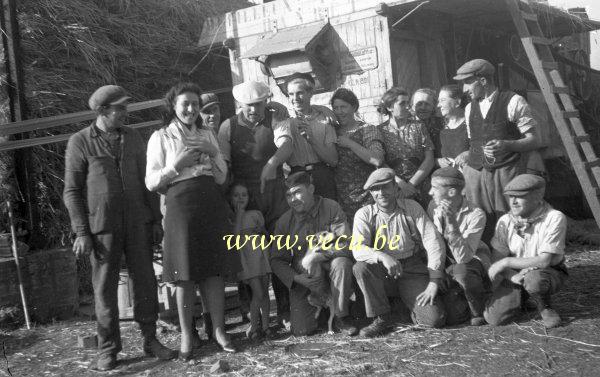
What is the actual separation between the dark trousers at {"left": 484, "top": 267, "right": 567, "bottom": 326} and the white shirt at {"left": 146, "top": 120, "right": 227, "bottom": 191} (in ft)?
7.88

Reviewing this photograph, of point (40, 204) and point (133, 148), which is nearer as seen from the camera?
point (133, 148)

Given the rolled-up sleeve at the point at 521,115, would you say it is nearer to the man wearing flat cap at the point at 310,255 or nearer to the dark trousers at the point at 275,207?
the man wearing flat cap at the point at 310,255

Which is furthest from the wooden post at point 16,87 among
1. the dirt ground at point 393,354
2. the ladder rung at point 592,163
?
the ladder rung at point 592,163

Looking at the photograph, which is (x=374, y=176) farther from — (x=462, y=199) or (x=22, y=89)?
(x=22, y=89)

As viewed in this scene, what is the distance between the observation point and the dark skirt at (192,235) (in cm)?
458

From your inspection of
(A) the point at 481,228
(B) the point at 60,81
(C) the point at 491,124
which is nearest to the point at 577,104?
(C) the point at 491,124

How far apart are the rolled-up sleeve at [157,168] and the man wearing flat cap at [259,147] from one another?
74cm

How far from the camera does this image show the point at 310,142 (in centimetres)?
551

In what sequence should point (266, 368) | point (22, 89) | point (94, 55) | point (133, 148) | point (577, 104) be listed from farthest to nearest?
point (577, 104)
point (94, 55)
point (22, 89)
point (133, 148)
point (266, 368)

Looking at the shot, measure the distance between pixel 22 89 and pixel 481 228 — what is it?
15.4 feet

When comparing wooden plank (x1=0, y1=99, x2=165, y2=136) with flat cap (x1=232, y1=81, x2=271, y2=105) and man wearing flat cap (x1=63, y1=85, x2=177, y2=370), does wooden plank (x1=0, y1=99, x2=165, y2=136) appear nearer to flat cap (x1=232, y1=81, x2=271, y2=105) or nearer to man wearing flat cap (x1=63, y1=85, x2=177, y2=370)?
man wearing flat cap (x1=63, y1=85, x2=177, y2=370)

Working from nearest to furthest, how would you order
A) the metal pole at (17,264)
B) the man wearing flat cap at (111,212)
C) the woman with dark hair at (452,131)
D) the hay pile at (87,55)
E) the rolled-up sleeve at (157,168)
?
the rolled-up sleeve at (157,168)
the man wearing flat cap at (111,212)
the woman with dark hair at (452,131)
the metal pole at (17,264)
the hay pile at (87,55)

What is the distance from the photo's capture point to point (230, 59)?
870 cm

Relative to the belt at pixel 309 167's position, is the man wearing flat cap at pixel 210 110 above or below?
above
